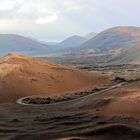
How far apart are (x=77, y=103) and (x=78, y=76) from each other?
13.5 m

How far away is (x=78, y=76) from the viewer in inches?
1580

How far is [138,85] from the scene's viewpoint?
28328 mm

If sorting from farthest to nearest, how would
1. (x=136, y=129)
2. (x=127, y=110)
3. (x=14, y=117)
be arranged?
(x=14, y=117) < (x=127, y=110) < (x=136, y=129)

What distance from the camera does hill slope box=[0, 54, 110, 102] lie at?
35.3 m

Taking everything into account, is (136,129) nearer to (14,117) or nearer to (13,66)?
(14,117)

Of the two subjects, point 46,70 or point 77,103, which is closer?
point 77,103

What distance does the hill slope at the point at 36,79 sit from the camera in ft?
116

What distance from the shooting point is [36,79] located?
37.3 meters

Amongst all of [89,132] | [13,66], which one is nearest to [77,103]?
[89,132]

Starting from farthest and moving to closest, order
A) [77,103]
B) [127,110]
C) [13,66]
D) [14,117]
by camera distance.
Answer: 1. [13,66]
2. [77,103]
3. [14,117]
4. [127,110]

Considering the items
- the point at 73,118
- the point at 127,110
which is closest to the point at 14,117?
the point at 73,118

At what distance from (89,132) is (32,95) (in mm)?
18674

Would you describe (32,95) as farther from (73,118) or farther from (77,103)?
(73,118)

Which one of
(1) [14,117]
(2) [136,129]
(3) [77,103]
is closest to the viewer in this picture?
(2) [136,129]
